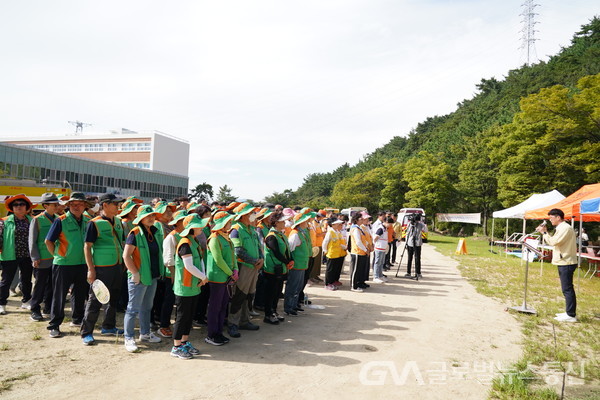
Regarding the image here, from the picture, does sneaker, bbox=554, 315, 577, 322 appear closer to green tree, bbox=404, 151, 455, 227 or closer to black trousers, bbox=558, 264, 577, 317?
black trousers, bbox=558, 264, 577, 317

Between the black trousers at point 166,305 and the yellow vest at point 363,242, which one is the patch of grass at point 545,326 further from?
the black trousers at point 166,305

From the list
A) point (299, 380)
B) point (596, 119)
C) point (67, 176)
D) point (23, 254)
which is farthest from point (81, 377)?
point (67, 176)

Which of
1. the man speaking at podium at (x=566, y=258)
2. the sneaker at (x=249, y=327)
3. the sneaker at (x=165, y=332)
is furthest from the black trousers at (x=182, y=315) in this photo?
the man speaking at podium at (x=566, y=258)

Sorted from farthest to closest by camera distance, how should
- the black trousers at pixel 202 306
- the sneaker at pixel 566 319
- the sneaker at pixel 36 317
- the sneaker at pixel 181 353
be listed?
the sneaker at pixel 566 319
the black trousers at pixel 202 306
the sneaker at pixel 36 317
the sneaker at pixel 181 353

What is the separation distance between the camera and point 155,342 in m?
5.22

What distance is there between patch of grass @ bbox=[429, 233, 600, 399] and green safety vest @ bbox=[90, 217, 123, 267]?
5.04m

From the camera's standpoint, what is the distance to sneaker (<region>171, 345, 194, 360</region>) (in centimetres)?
465

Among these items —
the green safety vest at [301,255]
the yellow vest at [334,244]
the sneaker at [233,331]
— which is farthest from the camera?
the yellow vest at [334,244]

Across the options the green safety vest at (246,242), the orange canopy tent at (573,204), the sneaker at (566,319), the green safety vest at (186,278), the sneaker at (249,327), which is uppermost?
the orange canopy tent at (573,204)

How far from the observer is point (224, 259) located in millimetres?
5113

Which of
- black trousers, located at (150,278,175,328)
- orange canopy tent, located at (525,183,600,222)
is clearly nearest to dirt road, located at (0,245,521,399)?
black trousers, located at (150,278,175,328)

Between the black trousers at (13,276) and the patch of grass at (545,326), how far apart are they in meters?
7.42

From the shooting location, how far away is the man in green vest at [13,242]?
A: 20.5ft

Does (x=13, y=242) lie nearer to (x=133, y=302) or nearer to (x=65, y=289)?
(x=65, y=289)
